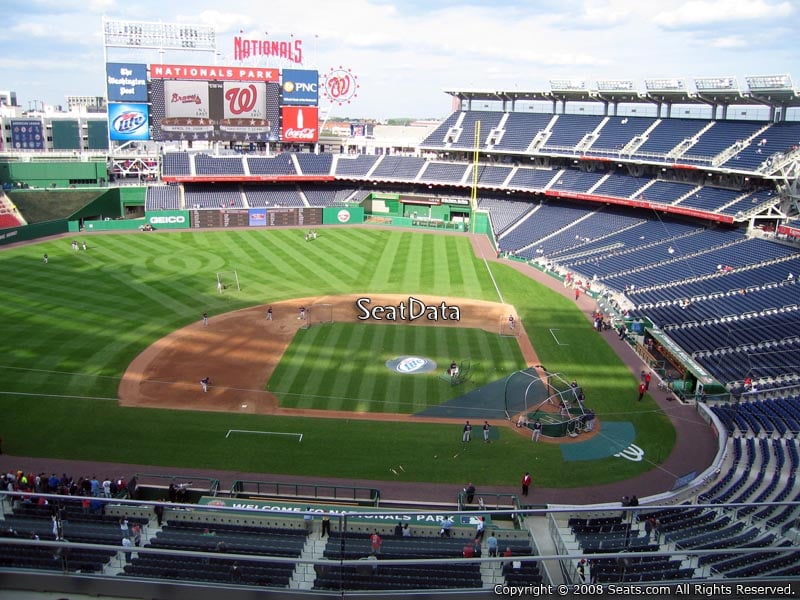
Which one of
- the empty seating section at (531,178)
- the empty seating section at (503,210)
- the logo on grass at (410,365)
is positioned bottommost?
the logo on grass at (410,365)

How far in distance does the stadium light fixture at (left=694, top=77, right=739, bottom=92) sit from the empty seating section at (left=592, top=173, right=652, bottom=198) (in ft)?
29.0

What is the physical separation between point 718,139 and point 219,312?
142ft

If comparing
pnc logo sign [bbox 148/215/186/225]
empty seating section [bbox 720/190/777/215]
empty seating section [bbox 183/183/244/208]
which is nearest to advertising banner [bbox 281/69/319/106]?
empty seating section [bbox 183/183/244/208]

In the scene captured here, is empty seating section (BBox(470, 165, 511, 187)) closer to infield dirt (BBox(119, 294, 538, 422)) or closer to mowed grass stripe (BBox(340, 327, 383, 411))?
infield dirt (BBox(119, 294, 538, 422))

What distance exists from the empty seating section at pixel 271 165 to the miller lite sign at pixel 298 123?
8.85 ft

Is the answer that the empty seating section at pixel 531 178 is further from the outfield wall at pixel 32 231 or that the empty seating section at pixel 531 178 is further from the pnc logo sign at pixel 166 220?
the outfield wall at pixel 32 231

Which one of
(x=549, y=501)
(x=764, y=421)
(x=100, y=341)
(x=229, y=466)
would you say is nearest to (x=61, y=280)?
(x=100, y=341)

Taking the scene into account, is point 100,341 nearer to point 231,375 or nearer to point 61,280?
point 231,375

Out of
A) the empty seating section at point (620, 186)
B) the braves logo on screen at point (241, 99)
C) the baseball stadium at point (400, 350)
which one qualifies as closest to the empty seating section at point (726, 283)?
the baseball stadium at point (400, 350)

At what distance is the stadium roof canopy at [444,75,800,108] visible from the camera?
48438mm

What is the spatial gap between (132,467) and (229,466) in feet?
10.7

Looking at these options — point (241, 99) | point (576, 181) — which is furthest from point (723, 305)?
point (241, 99)

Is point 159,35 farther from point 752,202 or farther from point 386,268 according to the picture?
point 752,202

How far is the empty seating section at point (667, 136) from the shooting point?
5744cm
